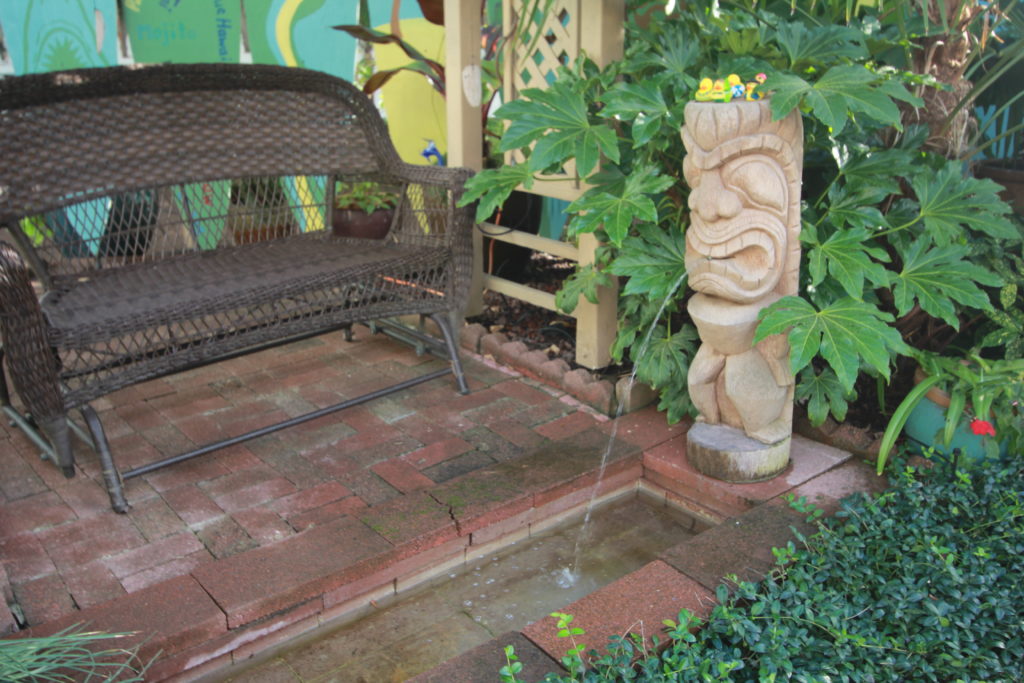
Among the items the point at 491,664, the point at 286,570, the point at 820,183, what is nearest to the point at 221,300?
the point at 286,570

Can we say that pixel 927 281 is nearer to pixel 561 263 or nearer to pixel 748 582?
pixel 748 582

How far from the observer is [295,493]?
2697 millimetres

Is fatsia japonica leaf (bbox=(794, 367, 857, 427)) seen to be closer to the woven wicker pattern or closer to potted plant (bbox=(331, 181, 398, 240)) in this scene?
the woven wicker pattern

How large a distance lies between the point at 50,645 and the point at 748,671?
1490mm

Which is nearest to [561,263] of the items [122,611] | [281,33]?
[281,33]

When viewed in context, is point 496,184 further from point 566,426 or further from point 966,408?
point 966,408

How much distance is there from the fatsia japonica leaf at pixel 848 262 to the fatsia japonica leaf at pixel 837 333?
0.06 meters

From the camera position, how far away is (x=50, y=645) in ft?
6.13

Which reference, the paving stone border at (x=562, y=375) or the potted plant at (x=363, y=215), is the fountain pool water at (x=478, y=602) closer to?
the paving stone border at (x=562, y=375)

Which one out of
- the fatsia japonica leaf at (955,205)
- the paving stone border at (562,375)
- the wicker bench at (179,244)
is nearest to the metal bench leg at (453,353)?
the wicker bench at (179,244)

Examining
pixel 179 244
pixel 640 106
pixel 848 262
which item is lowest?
pixel 179 244

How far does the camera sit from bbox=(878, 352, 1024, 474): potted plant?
100 inches

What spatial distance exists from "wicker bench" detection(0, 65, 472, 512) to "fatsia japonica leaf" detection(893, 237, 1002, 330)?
153 cm

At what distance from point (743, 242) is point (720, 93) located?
15.8 inches
